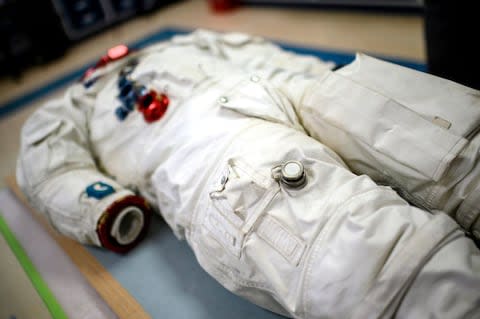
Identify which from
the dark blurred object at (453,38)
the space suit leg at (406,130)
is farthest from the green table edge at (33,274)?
the dark blurred object at (453,38)

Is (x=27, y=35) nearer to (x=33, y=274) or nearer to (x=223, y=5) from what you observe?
(x=223, y=5)

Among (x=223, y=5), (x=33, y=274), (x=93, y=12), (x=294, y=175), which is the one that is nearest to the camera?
(x=294, y=175)

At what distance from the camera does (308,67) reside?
137 cm

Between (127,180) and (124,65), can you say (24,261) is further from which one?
(124,65)

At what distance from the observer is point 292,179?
2.14 ft

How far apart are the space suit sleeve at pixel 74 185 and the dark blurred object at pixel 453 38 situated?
1202 millimetres

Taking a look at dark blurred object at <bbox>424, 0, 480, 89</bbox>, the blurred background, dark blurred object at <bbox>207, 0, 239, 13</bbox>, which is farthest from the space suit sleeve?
dark blurred object at <bbox>207, 0, 239, 13</bbox>

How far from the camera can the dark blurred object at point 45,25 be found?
10.1 ft

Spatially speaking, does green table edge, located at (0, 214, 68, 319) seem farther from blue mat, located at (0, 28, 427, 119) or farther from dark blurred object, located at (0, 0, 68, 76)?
dark blurred object, located at (0, 0, 68, 76)

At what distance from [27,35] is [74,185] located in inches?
114

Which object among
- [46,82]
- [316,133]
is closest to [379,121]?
[316,133]

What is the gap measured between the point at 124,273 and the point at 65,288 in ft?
0.66

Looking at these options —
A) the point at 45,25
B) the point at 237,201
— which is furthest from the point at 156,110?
the point at 45,25

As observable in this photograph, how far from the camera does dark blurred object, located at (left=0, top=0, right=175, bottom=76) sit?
3064 millimetres
